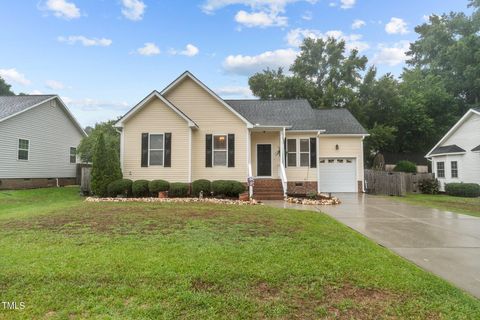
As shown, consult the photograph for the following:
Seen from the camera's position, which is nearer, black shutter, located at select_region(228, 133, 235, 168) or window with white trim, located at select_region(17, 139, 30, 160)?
black shutter, located at select_region(228, 133, 235, 168)

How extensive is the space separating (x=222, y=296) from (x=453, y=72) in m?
41.2

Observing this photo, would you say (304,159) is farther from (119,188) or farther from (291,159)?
(119,188)

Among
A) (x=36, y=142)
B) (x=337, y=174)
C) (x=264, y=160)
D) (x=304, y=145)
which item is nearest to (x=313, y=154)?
(x=304, y=145)

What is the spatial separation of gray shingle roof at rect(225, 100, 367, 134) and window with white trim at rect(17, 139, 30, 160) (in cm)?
1277

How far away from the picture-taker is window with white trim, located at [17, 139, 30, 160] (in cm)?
1804

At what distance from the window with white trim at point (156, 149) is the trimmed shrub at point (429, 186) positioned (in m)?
17.1

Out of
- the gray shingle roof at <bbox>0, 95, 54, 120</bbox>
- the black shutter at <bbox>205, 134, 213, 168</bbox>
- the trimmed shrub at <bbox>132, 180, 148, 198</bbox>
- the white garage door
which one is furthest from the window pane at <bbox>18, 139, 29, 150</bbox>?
the white garage door

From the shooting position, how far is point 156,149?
15.2 m

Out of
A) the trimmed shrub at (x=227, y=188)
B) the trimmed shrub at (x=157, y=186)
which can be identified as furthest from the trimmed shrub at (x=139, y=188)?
the trimmed shrub at (x=227, y=188)

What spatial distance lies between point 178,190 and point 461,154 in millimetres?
19281

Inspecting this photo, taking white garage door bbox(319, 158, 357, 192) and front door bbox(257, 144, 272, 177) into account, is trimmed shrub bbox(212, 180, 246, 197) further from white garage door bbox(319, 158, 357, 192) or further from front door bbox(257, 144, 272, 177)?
white garage door bbox(319, 158, 357, 192)

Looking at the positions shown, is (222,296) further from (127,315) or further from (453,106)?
(453,106)

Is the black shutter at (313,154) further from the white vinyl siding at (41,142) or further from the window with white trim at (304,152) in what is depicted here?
the white vinyl siding at (41,142)

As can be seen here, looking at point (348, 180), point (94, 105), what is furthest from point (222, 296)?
point (94, 105)
